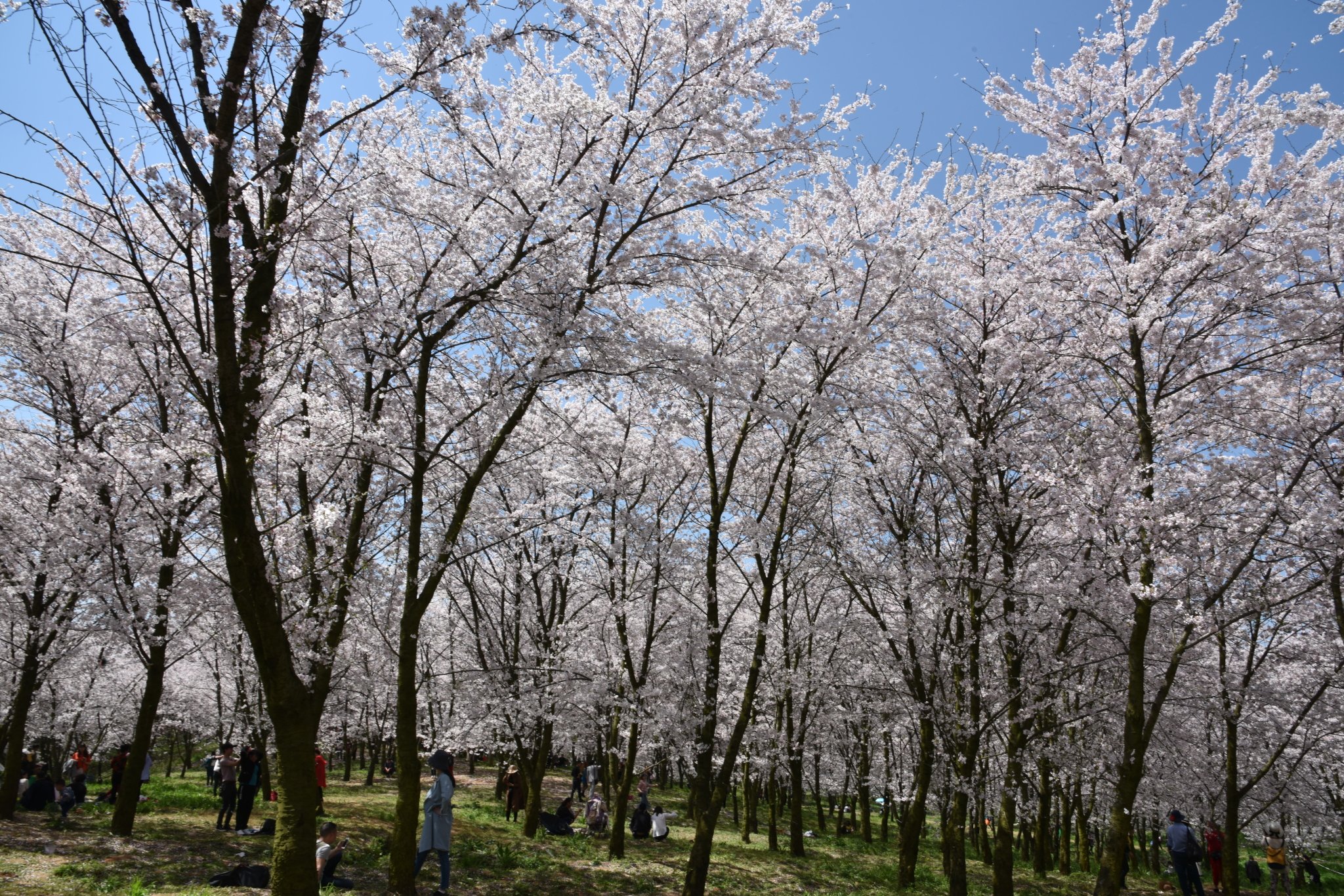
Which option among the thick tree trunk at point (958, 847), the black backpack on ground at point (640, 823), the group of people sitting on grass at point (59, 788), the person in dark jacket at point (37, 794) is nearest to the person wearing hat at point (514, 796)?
the black backpack on ground at point (640, 823)

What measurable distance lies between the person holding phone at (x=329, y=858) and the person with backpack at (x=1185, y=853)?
13566mm

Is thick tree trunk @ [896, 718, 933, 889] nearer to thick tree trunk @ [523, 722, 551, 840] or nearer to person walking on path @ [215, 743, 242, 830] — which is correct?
thick tree trunk @ [523, 722, 551, 840]

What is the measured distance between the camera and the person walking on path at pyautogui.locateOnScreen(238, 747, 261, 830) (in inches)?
489

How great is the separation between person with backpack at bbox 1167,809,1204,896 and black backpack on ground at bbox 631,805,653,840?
10.2 m

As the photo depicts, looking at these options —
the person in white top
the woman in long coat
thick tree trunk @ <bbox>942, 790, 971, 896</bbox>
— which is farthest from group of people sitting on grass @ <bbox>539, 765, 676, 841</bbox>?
thick tree trunk @ <bbox>942, 790, 971, 896</bbox>

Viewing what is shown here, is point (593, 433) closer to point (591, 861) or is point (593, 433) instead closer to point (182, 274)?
point (182, 274)

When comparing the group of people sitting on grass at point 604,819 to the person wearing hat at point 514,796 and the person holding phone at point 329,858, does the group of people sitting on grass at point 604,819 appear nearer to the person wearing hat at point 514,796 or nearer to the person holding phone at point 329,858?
the person wearing hat at point 514,796

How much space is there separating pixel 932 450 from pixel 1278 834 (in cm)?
1128

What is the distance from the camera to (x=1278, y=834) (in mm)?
13766

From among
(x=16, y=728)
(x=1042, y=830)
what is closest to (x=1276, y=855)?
(x=1042, y=830)

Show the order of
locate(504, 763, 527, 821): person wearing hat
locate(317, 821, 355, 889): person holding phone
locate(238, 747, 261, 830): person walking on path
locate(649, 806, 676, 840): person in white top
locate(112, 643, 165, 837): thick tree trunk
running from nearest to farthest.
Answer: locate(317, 821, 355, 889): person holding phone → locate(112, 643, 165, 837): thick tree trunk → locate(238, 747, 261, 830): person walking on path → locate(649, 806, 676, 840): person in white top → locate(504, 763, 527, 821): person wearing hat

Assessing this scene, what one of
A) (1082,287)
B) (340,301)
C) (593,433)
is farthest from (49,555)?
(1082,287)

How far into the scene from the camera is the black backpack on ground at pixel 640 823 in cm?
1666

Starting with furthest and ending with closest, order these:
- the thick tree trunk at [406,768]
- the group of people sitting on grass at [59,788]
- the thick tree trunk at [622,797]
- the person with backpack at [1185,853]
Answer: the group of people sitting on grass at [59,788]
the person with backpack at [1185,853]
the thick tree trunk at [622,797]
the thick tree trunk at [406,768]
